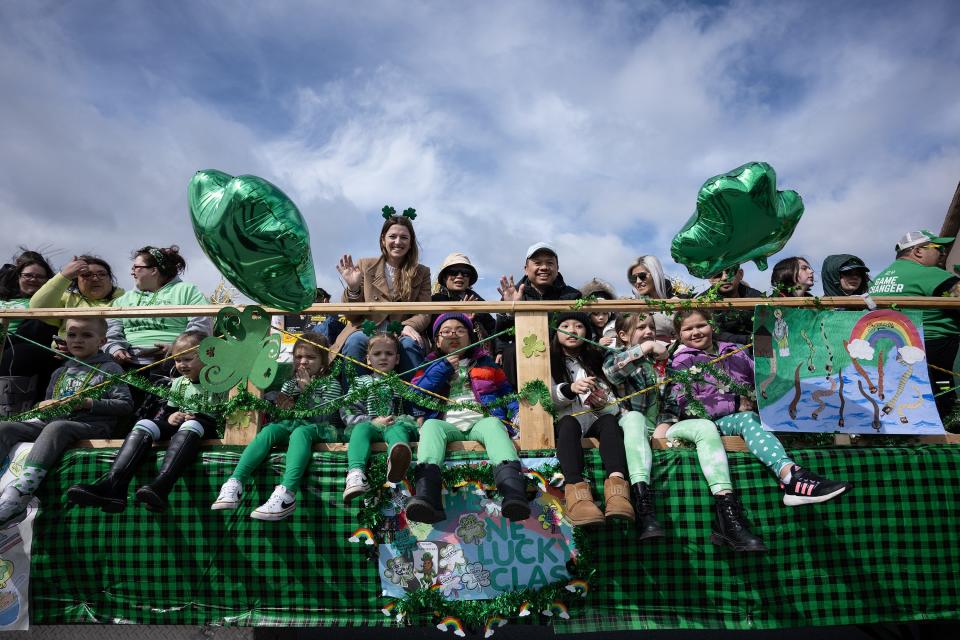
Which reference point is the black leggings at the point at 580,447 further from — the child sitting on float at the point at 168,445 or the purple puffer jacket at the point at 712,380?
the child sitting on float at the point at 168,445

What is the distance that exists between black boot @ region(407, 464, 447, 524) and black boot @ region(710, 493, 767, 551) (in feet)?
4.08

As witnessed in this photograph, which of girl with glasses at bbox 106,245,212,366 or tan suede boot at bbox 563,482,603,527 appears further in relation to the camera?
girl with glasses at bbox 106,245,212,366

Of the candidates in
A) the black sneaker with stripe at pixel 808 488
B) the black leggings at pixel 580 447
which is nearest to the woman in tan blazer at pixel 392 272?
the black leggings at pixel 580 447

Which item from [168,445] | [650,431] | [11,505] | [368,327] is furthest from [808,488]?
[11,505]

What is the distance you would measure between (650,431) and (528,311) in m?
0.92

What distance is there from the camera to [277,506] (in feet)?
8.73

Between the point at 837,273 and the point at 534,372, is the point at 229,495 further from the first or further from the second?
the point at 837,273

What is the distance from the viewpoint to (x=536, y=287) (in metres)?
4.33

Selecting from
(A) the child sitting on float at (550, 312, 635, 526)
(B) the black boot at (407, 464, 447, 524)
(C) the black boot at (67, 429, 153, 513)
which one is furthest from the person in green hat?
(C) the black boot at (67, 429, 153, 513)

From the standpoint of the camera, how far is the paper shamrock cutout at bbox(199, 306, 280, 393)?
2.82 metres

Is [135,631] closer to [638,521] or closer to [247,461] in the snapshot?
[247,461]

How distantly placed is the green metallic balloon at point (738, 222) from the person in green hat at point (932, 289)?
121 centimetres

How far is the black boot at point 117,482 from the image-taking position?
2.66 meters

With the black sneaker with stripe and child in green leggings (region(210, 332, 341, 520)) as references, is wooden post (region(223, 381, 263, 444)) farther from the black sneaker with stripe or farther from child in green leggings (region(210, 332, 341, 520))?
the black sneaker with stripe
